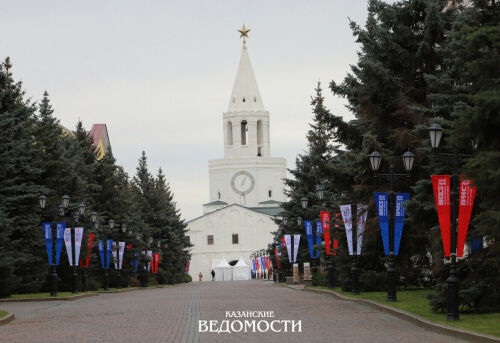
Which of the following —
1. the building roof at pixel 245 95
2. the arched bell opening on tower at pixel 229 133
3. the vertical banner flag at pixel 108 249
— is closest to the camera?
the vertical banner flag at pixel 108 249

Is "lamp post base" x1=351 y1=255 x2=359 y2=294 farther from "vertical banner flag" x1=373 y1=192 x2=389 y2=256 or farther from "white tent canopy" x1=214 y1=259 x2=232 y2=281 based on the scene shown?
"white tent canopy" x1=214 y1=259 x2=232 y2=281

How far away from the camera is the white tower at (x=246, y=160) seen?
153m

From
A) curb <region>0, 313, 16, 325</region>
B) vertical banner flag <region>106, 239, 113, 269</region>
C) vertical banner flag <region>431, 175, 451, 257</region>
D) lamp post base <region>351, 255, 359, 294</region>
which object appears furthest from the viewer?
vertical banner flag <region>106, 239, 113, 269</region>

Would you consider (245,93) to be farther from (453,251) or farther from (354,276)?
(453,251)

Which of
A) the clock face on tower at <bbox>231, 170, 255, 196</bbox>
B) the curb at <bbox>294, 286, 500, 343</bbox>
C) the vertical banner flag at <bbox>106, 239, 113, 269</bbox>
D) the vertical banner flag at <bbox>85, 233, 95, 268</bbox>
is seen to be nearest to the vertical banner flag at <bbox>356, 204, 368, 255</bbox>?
the curb at <bbox>294, 286, 500, 343</bbox>

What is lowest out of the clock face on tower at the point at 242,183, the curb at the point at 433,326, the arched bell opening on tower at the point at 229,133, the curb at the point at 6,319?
the curb at the point at 433,326

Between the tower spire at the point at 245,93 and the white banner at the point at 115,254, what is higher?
the tower spire at the point at 245,93

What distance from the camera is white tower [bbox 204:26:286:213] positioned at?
153 meters

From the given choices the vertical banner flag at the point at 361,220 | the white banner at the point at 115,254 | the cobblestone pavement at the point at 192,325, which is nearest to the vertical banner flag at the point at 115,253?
the white banner at the point at 115,254

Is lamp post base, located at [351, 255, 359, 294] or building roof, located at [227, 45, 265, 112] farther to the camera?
building roof, located at [227, 45, 265, 112]

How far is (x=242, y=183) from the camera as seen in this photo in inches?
6284

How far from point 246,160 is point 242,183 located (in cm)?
552

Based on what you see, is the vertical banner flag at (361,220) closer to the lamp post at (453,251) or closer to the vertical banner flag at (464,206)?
the vertical banner flag at (464,206)

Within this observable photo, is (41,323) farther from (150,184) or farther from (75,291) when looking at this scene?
(150,184)
